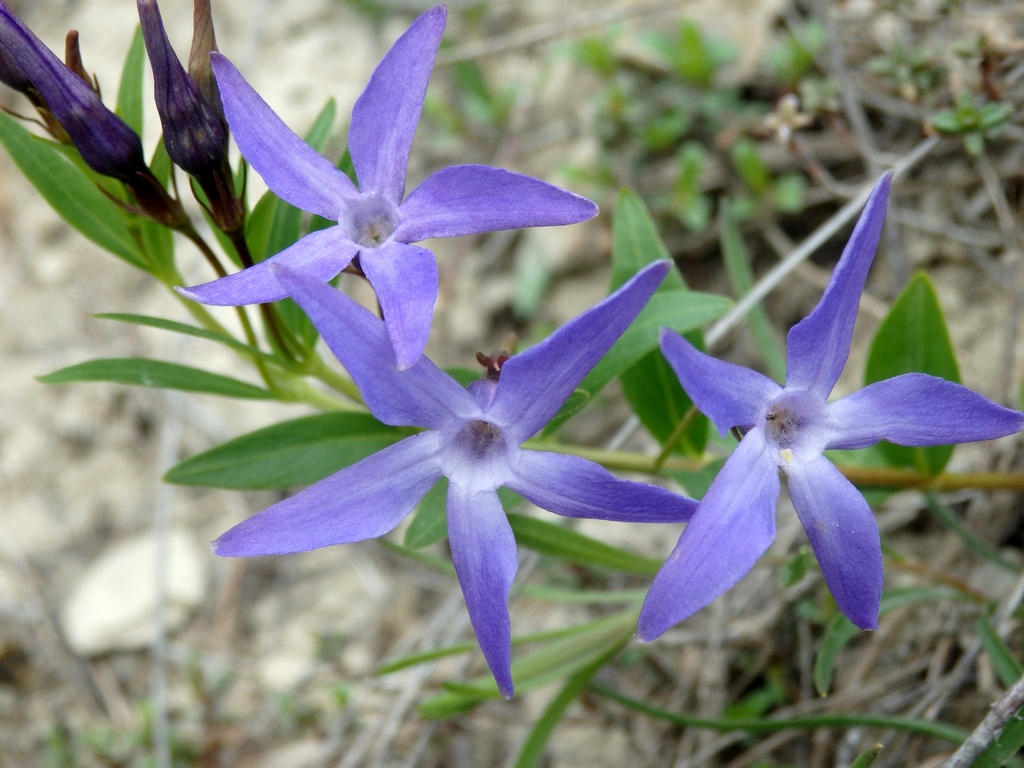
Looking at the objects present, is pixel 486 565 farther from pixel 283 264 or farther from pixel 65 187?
pixel 65 187

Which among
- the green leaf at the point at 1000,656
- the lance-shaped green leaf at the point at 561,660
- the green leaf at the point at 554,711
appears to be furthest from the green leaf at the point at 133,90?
the green leaf at the point at 1000,656

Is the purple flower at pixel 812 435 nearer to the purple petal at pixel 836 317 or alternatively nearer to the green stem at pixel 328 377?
the purple petal at pixel 836 317

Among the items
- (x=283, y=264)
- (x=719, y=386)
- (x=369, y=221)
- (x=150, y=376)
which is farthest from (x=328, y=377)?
(x=719, y=386)

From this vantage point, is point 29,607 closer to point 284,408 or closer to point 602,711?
point 284,408

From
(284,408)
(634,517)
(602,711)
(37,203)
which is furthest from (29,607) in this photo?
(634,517)

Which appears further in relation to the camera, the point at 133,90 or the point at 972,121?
the point at 972,121

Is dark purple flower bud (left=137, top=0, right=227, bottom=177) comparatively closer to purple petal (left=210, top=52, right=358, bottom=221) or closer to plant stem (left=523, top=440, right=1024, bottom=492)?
purple petal (left=210, top=52, right=358, bottom=221)

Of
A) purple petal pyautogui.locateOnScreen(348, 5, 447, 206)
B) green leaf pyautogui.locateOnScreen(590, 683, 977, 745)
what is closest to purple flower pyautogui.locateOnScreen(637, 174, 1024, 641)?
purple petal pyautogui.locateOnScreen(348, 5, 447, 206)

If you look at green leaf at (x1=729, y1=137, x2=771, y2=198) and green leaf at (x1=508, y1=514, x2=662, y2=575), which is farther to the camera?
green leaf at (x1=729, y1=137, x2=771, y2=198)
